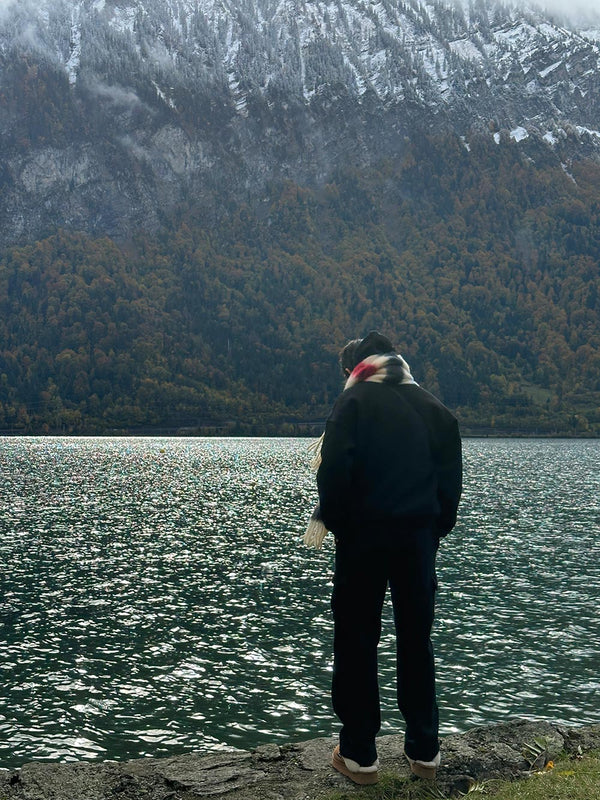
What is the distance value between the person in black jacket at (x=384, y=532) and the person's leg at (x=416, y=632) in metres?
0.01

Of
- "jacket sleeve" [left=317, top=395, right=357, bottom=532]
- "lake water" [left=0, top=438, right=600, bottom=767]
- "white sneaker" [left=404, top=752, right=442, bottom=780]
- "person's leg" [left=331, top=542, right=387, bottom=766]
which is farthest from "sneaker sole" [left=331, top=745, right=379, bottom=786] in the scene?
Answer: "lake water" [left=0, top=438, right=600, bottom=767]

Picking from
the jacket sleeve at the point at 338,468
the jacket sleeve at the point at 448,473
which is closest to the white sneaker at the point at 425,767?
the jacket sleeve at the point at 448,473

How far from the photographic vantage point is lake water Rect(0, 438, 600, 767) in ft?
45.8

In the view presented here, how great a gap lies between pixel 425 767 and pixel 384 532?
2.56m

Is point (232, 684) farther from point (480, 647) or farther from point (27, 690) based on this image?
point (480, 647)

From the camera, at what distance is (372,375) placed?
8.16 m

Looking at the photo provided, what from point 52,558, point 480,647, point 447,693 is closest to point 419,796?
point 447,693

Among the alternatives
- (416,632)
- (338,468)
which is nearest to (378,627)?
(416,632)

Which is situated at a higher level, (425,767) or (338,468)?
(338,468)

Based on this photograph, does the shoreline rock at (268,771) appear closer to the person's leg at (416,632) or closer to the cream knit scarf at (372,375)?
the person's leg at (416,632)

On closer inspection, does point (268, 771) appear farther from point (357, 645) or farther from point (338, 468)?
point (338, 468)

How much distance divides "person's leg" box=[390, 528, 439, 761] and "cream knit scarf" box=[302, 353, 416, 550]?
95cm

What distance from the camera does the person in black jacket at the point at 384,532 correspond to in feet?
25.2

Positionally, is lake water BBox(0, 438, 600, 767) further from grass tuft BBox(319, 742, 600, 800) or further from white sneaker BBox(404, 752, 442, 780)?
grass tuft BBox(319, 742, 600, 800)
